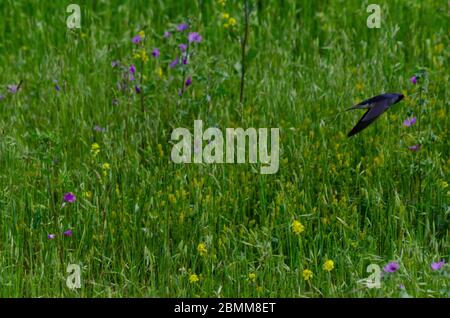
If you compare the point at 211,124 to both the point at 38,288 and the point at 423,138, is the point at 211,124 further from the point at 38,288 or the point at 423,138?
the point at 38,288

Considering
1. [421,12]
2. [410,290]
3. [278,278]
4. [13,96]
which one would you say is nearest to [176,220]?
[278,278]

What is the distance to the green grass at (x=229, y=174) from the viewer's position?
3.99 m

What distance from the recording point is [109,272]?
4.06 m

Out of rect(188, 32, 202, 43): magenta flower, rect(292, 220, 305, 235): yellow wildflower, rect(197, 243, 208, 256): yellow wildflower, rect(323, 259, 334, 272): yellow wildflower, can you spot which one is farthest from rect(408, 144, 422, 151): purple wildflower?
rect(188, 32, 202, 43): magenta flower

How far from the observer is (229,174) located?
4.50 m

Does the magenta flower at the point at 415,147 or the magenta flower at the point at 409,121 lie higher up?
the magenta flower at the point at 409,121

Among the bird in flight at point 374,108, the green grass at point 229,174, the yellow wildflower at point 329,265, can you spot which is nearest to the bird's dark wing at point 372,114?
the bird in flight at point 374,108

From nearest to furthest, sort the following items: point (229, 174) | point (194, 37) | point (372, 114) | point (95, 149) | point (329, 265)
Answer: point (329, 265) → point (372, 114) → point (229, 174) → point (95, 149) → point (194, 37)

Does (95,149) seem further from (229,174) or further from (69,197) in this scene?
(229,174)

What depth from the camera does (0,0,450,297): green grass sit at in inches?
157

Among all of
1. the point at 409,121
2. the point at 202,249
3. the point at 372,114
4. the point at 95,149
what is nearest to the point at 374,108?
the point at 372,114

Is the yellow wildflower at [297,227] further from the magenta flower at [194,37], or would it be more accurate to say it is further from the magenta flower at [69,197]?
the magenta flower at [194,37]

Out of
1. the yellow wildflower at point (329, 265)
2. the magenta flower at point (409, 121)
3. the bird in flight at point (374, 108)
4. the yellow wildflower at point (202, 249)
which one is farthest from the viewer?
the magenta flower at point (409, 121)
